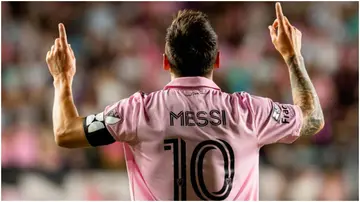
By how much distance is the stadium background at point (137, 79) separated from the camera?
5.43 metres

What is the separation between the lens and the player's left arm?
86.4 inches

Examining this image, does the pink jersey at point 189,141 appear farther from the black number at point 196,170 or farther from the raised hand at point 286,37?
the raised hand at point 286,37

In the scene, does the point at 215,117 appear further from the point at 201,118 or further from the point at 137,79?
the point at 137,79

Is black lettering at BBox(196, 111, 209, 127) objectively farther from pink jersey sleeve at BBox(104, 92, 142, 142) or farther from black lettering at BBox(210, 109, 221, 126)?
pink jersey sleeve at BBox(104, 92, 142, 142)

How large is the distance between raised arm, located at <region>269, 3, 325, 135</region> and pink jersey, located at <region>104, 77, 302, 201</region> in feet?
0.72

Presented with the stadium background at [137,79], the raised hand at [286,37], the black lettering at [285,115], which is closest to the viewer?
the black lettering at [285,115]

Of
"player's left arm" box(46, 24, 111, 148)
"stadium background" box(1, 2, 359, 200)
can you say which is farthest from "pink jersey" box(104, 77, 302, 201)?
"stadium background" box(1, 2, 359, 200)

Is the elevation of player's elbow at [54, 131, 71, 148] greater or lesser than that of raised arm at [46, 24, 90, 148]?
lesser

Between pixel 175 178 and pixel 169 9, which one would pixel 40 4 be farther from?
pixel 175 178

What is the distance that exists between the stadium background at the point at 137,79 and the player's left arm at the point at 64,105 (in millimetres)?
2931

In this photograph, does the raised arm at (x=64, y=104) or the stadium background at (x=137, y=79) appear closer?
the raised arm at (x=64, y=104)

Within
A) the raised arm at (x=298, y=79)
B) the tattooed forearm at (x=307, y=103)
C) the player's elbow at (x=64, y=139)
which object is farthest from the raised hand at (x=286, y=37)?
the player's elbow at (x=64, y=139)

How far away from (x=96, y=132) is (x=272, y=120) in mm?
609

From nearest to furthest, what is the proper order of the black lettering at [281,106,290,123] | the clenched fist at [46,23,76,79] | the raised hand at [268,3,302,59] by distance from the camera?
the black lettering at [281,106,290,123], the clenched fist at [46,23,76,79], the raised hand at [268,3,302,59]
